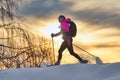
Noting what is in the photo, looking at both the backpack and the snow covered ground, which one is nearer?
the snow covered ground

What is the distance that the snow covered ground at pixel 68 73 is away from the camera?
11766 millimetres

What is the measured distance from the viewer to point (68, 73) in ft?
40.0

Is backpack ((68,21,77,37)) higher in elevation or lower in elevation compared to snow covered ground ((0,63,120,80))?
higher

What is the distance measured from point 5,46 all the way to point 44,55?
19.2ft

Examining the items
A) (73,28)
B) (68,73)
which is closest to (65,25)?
(73,28)

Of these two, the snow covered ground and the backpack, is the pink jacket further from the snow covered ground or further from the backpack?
the snow covered ground

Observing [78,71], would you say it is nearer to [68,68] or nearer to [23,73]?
[68,68]

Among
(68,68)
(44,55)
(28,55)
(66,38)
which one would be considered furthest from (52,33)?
(44,55)

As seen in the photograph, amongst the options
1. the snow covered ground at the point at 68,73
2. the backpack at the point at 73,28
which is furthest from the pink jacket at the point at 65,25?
the snow covered ground at the point at 68,73

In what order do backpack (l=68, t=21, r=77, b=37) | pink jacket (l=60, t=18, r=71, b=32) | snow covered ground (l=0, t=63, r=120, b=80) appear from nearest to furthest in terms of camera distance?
snow covered ground (l=0, t=63, r=120, b=80) < backpack (l=68, t=21, r=77, b=37) < pink jacket (l=60, t=18, r=71, b=32)

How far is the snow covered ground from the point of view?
11766mm

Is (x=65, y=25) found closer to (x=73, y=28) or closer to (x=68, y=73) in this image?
(x=73, y=28)

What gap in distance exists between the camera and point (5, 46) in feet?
61.0

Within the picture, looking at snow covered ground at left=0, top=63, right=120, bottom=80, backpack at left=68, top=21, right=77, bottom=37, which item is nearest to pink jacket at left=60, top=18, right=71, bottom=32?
backpack at left=68, top=21, right=77, bottom=37
